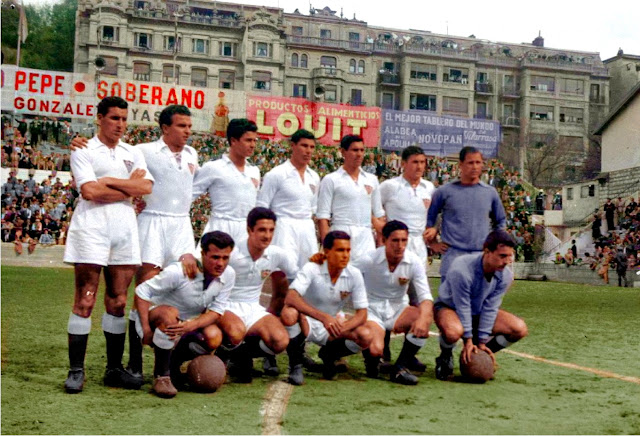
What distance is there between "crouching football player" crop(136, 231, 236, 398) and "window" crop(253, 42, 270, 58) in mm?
57906

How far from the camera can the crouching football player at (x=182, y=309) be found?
5.68m

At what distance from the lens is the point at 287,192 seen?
25.5 ft

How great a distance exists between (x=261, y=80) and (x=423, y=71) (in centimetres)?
1453

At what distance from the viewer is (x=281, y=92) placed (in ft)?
208

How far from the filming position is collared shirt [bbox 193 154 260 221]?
23.5 ft

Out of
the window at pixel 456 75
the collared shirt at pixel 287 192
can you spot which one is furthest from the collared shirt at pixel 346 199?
the window at pixel 456 75

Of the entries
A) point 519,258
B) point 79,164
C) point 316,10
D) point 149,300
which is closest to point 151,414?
point 149,300

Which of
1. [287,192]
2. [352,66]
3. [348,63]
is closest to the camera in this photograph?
[287,192]

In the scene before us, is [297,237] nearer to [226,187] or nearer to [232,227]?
[232,227]

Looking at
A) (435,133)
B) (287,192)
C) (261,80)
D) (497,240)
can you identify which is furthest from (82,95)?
(261,80)

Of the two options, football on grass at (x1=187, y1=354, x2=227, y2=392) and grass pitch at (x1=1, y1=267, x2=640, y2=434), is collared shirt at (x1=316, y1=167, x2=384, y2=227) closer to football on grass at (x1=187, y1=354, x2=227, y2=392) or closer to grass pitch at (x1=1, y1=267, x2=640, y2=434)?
grass pitch at (x1=1, y1=267, x2=640, y2=434)

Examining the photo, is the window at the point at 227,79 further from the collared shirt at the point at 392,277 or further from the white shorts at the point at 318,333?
the white shorts at the point at 318,333

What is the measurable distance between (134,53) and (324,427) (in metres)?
58.7

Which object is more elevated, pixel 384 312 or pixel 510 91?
pixel 510 91
